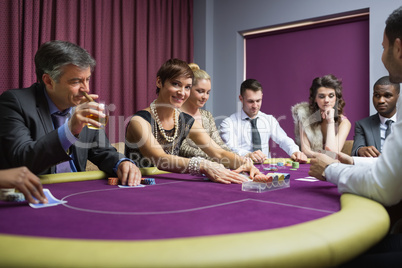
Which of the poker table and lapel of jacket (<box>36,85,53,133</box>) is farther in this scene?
lapel of jacket (<box>36,85,53,133</box>)

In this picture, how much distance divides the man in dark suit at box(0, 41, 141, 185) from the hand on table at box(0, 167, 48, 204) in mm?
418

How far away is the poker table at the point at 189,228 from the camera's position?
2.13 feet

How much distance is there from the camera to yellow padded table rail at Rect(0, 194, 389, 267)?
631 millimetres

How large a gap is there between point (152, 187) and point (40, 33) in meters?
2.70

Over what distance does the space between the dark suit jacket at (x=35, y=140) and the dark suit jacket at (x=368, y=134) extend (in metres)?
2.41

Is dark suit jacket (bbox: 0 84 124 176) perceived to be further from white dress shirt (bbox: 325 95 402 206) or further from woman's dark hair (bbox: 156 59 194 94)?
white dress shirt (bbox: 325 95 402 206)

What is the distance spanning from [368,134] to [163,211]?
2.91m

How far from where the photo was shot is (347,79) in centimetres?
444

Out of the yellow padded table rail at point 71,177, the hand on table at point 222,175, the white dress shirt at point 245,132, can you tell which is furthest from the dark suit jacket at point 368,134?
the yellow padded table rail at point 71,177

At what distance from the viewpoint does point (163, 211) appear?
1.09 meters

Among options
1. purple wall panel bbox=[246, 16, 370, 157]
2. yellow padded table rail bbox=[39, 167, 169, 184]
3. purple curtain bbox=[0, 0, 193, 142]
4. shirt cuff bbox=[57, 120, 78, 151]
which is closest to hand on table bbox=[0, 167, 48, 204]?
shirt cuff bbox=[57, 120, 78, 151]

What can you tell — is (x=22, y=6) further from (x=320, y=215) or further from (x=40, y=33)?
(x=320, y=215)

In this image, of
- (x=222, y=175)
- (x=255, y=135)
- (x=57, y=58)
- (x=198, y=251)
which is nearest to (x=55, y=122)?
(x=57, y=58)

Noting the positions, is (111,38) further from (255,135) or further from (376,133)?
(376,133)
